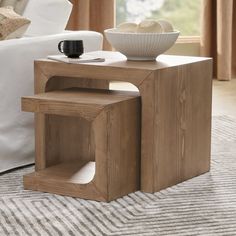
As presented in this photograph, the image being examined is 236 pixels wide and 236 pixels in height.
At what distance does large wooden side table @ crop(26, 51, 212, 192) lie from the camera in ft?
7.88

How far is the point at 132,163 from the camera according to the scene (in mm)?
2455

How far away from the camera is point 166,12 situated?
208 inches

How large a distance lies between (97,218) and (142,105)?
433mm

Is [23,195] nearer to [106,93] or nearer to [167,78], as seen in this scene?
[106,93]

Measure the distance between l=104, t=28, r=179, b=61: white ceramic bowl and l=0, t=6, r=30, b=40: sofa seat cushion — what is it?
420 millimetres

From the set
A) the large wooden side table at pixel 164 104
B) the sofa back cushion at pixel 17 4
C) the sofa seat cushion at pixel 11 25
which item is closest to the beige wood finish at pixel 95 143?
the large wooden side table at pixel 164 104

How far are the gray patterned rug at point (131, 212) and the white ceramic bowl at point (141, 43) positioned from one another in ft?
1.57

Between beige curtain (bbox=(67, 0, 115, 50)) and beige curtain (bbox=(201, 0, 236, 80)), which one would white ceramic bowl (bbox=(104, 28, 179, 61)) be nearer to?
beige curtain (bbox=(67, 0, 115, 50))

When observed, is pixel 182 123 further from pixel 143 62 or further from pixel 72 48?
pixel 72 48

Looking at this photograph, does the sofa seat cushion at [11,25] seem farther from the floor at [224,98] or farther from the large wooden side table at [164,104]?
the floor at [224,98]

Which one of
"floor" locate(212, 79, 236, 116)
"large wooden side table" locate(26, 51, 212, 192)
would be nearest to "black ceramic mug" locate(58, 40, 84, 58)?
"large wooden side table" locate(26, 51, 212, 192)

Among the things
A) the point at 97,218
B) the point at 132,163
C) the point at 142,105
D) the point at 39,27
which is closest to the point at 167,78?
the point at 142,105

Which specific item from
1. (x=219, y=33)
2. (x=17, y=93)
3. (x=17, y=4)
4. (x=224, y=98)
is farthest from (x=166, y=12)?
(x=17, y=93)

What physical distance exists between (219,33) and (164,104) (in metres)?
2.72
